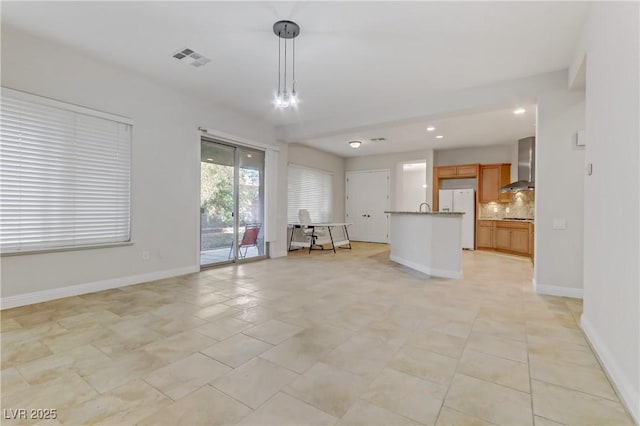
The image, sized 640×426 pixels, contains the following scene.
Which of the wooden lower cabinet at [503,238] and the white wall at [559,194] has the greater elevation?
the white wall at [559,194]

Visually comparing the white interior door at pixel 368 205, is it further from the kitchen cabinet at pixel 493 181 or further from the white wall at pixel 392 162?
the kitchen cabinet at pixel 493 181

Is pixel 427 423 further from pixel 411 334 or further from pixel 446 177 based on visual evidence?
pixel 446 177

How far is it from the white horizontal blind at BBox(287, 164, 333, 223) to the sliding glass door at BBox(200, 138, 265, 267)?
5.62 ft

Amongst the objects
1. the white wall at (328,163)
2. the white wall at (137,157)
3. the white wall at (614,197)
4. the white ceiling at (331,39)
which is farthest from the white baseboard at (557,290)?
the white wall at (328,163)

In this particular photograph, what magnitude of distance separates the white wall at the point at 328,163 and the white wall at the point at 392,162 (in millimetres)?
459

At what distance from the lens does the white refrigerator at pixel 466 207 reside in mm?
7773

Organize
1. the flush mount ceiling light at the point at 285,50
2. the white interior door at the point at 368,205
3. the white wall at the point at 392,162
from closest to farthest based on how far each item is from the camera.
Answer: the flush mount ceiling light at the point at 285,50, the white wall at the point at 392,162, the white interior door at the point at 368,205

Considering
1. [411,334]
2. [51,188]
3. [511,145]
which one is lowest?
[411,334]

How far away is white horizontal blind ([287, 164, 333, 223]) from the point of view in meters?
7.77

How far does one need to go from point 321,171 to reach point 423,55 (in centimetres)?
543

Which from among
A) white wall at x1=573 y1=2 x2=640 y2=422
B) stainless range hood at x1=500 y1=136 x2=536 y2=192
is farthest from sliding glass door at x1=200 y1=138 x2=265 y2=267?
stainless range hood at x1=500 y1=136 x2=536 y2=192

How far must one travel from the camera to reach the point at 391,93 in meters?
4.51

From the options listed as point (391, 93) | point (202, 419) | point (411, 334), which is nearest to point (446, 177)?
point (391, 93)

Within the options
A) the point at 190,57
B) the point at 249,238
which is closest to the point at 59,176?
the point at 190,57
